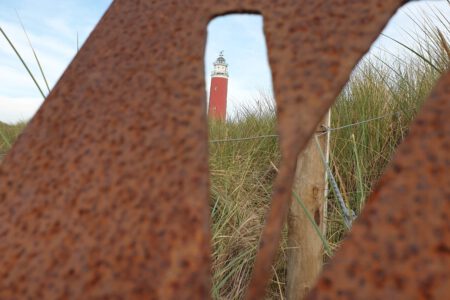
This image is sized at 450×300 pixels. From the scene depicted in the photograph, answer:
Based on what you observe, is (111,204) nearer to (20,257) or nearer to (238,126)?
(20,257)

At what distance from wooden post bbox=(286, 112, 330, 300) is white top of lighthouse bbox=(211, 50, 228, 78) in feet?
38.2

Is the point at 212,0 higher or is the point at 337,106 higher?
the point at 337,106

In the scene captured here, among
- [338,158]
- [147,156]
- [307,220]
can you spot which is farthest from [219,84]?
[147,156]

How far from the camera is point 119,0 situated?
589mm

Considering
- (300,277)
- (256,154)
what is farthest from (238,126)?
(300,277)

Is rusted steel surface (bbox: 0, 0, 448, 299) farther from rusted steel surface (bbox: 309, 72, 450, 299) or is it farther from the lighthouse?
the lighthouse

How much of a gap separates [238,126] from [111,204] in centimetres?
351

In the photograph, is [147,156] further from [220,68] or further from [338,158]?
[220,68]

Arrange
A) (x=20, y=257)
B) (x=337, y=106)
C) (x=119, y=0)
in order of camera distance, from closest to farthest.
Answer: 1. (x=20, y=257)
2. (x=119, y=0)
3. (x=337, y=106)

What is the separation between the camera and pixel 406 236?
0.33m

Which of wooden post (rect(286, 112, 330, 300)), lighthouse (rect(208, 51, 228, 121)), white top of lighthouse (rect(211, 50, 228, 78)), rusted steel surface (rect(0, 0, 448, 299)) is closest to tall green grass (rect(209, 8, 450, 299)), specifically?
wooden post (rect(286, 112, 330, 300))

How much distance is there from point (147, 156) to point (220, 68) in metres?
13.5

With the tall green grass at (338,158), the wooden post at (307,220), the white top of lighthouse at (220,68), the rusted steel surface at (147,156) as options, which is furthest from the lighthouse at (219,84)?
the rusted steel surface at (147,156)

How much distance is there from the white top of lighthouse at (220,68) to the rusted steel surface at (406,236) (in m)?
13.2
